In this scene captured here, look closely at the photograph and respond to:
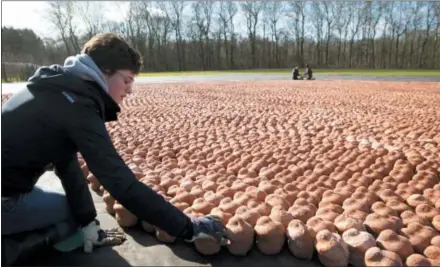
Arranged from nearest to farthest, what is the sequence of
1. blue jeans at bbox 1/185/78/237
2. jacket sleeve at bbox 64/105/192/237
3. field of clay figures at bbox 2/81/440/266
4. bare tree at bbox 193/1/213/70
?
1. jacket sleeve at bbox 64/105/192/237
2. blue jeans at bbox 1/185/78/237
3. field of clay figures at bbox 2/81/440/266
4. bare tree at bbox 193/1/213/70

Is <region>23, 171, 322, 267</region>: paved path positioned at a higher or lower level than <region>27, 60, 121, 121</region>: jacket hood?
lower

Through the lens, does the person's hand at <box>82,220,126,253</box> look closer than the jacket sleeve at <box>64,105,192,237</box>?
No

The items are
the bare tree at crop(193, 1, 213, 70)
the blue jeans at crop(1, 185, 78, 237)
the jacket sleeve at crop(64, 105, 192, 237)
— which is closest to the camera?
the jacket sleeve at crop(64, 105, 192, 237)

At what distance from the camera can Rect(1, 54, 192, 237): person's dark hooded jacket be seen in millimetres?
1660

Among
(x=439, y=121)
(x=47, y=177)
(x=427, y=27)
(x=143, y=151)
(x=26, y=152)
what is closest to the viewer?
(x=26, y=152)

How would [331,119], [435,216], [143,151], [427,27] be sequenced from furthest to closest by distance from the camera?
[427,27]
[331,119]
[143,151]
[435,216]

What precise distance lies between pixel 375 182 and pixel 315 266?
123 cm

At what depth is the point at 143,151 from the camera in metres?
3.93

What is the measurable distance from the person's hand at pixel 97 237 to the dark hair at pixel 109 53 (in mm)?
867

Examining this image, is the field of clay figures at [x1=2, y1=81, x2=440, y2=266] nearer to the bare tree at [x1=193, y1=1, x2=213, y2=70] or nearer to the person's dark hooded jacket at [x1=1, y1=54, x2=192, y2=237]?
the person's dark hooded jacket at [x1=1, y1=54, x2=192, y2=237]

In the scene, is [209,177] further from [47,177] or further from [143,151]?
[47,177]

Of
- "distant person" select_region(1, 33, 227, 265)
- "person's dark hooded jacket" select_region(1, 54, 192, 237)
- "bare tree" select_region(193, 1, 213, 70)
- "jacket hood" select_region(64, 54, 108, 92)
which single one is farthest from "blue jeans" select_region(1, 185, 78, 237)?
"bare tree" select_region(193, 1, 213, 70)

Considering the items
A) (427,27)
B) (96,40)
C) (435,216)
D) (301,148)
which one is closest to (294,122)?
(301,148)

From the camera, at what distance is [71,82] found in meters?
1.70
